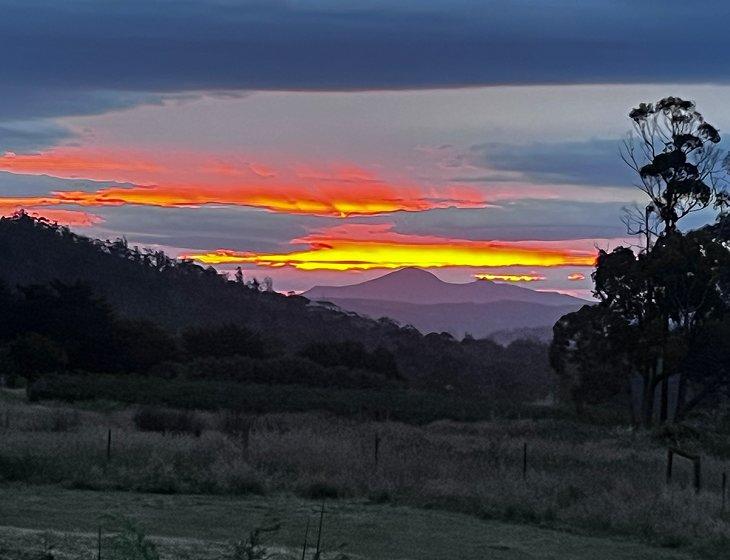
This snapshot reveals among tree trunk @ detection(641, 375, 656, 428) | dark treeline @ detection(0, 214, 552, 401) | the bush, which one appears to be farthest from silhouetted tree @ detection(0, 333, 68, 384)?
tree trunk @ detection(641, 375, 656, 428)

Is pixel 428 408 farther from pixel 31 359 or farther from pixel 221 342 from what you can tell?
pixel 221 342

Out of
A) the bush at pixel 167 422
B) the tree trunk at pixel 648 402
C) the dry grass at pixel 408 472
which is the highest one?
the tree trunk at pixel 648 402

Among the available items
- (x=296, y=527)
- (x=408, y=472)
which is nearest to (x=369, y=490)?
(x=408, y=472)

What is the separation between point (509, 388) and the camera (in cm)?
7888

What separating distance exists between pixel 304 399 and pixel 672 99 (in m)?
19.4

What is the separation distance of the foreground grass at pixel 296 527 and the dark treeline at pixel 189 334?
36.0 metres

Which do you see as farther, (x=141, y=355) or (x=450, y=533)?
(x=141, y=355)

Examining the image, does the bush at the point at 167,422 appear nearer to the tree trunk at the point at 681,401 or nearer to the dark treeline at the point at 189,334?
the tree trunk at the point at 681,401

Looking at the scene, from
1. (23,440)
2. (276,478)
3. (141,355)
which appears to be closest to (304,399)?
A: (141,355)

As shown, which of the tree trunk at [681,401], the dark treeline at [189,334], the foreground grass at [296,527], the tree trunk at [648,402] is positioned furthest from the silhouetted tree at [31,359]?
the foreground grass at [296,527]

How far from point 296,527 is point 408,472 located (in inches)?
224

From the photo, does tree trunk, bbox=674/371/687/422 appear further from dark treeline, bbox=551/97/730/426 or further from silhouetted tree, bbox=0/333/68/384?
silhouetted tree, bbox=0/333/68/384

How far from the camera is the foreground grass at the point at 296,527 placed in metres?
16.6

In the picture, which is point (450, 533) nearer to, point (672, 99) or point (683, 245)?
point (683, 245)
